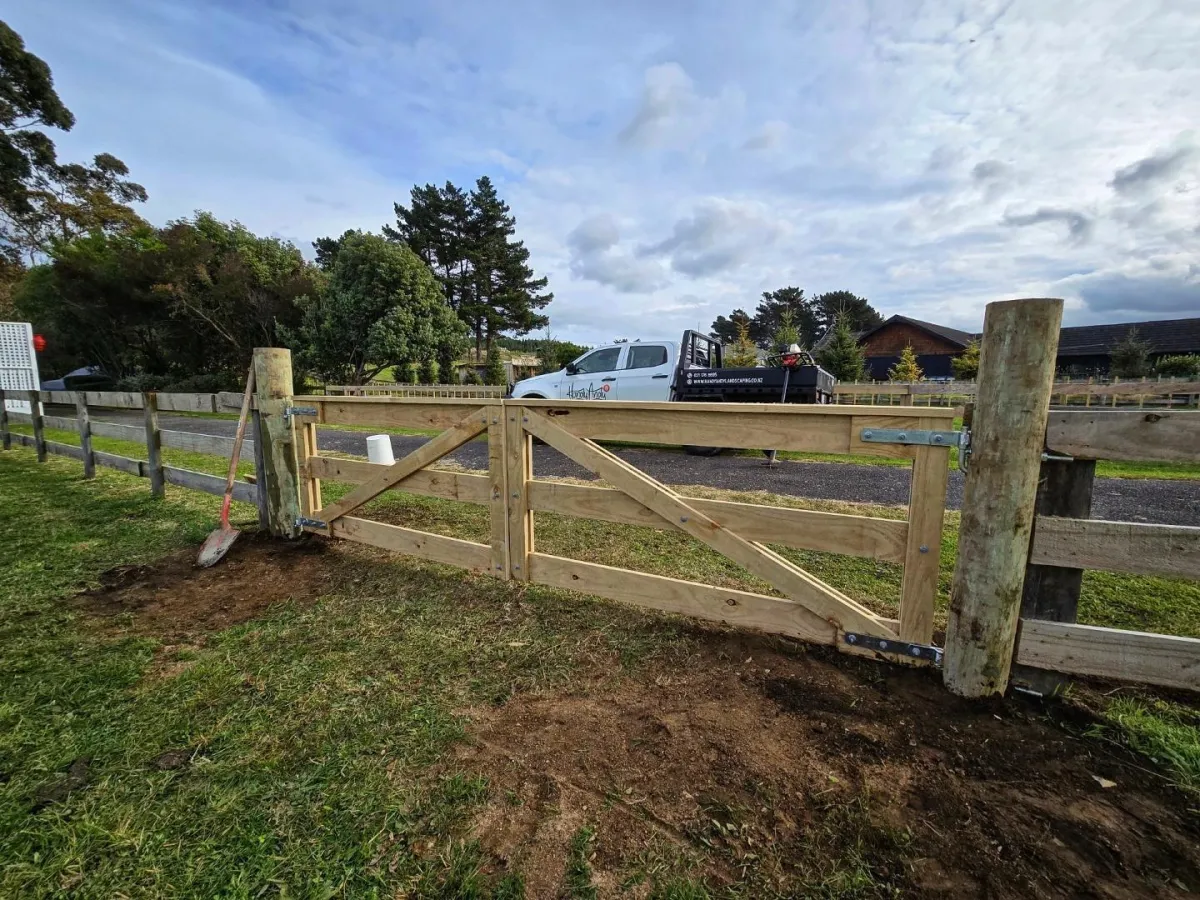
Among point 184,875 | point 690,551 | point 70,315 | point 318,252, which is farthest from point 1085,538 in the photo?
point 318,252

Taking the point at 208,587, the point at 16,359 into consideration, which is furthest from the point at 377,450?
the point at 16,359

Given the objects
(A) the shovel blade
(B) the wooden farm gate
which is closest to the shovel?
Answer: (A) the shovel blade

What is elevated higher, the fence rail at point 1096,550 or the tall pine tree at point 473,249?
the tall pine tree at point 473,249

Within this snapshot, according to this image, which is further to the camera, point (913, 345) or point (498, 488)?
point (913, 345)

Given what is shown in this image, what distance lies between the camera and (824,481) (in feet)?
22.0

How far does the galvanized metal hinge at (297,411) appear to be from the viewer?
4000mm

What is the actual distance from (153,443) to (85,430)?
6.77ft

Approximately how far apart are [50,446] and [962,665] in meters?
11.2

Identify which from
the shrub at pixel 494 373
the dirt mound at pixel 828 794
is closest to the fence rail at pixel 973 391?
the dirt mound at pixel 828 794

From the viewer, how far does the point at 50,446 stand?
A: 7699 mm

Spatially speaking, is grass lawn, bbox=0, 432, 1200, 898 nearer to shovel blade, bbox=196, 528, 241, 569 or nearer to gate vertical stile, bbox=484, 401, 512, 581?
gate vertical stile, bbox=484, 401, 512, 581

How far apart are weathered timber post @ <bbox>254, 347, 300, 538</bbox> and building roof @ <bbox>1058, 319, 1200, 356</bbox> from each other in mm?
39134

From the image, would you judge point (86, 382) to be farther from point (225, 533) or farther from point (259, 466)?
point (225, 533)

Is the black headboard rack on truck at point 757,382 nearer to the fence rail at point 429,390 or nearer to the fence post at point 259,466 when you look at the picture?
the fence post at point 259,466
